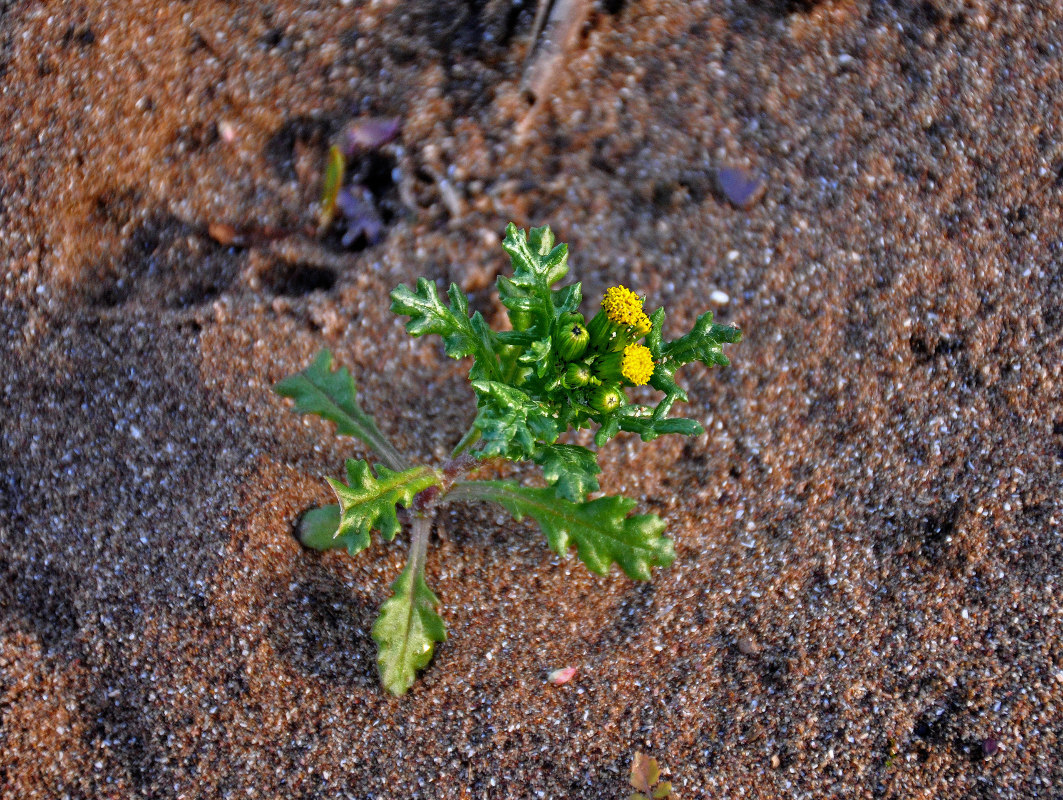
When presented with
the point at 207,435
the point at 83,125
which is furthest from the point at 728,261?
the point at 83,125

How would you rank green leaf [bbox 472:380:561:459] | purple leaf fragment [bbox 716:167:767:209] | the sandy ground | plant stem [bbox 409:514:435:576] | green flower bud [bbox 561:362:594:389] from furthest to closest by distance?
purple leaf fragment [bbox 716:167:767:209] → plant stem [bbox 409:514:435:576] → the sandy ground → green flower bud [bbox 561:362:594:389] → green leaf [bbox 472:380:561:459]

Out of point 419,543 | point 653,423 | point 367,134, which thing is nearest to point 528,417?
point 653,423

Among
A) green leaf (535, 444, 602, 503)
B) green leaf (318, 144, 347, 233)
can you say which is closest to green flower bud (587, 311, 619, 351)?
green leaf (535, 444, 602, 503)

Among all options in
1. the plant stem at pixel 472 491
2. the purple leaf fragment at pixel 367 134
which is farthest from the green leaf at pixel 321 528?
the purple leaf fragment at pixel 367 134

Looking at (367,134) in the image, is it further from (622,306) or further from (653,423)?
(653,423)

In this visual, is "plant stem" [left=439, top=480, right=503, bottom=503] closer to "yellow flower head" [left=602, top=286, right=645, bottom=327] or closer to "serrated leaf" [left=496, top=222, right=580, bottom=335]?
"serrated leaf" [left=496, top=222, right=580, bottom=335]

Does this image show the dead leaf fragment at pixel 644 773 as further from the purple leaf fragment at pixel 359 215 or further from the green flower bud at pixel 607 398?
the purple leaf fragment at pixel 359 215

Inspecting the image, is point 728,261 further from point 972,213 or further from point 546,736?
point 546,736
